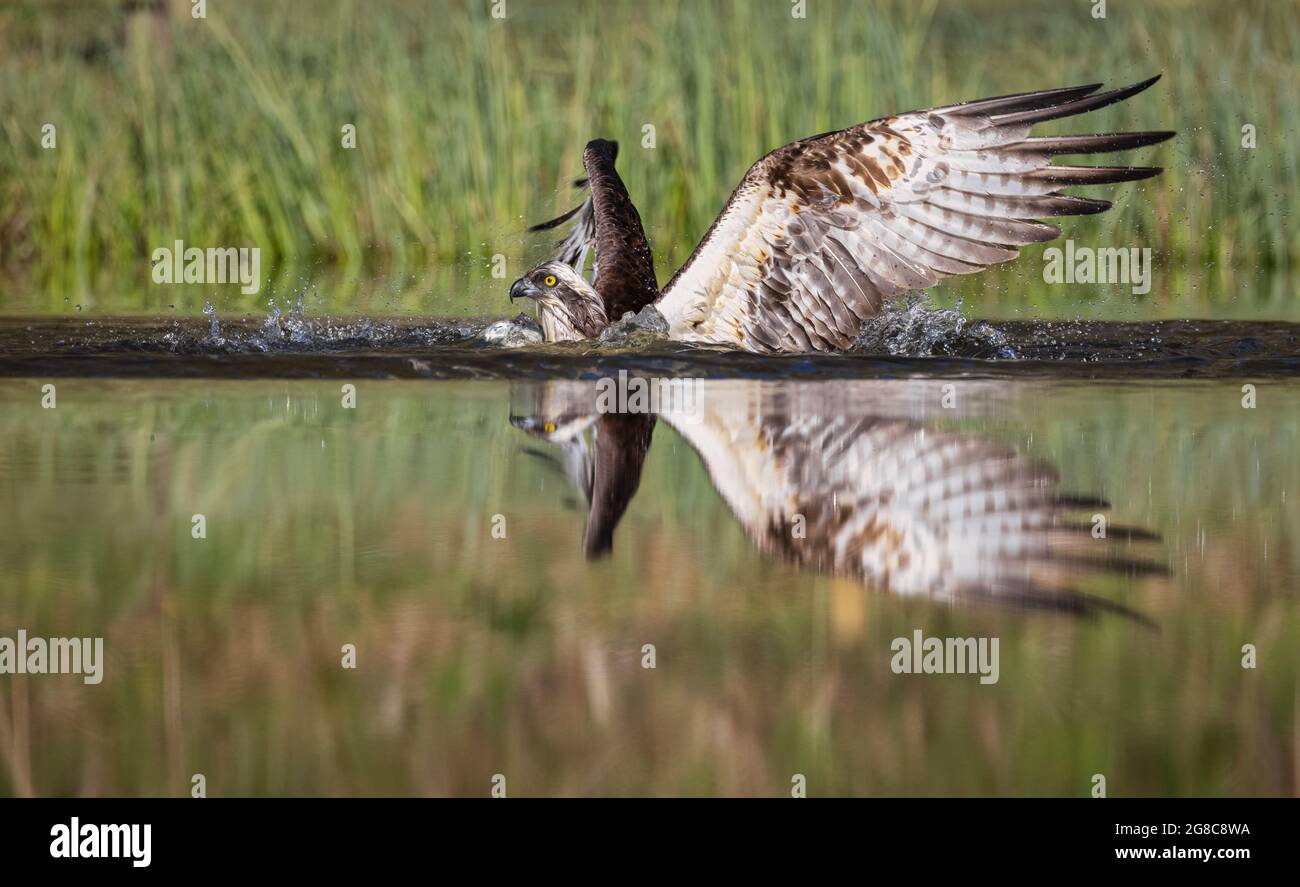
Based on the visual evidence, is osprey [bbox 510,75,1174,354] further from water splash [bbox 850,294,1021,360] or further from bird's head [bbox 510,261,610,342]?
bird's head [bbox 510,261,610,342]

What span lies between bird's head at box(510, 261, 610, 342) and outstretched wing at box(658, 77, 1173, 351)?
657 mm

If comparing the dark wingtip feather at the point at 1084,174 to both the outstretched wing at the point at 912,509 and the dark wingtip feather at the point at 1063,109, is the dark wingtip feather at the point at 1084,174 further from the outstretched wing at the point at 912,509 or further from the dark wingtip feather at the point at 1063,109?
the outstretched wing at the point at 912,509

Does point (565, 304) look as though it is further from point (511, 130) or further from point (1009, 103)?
point (511, 130)

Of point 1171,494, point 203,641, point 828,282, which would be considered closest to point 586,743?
point 203,641

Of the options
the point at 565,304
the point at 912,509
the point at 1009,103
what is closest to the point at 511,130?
the point at 565,304

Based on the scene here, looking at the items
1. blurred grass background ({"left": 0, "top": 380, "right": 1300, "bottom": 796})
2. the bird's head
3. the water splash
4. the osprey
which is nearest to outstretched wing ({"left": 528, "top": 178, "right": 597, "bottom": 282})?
the bird's head

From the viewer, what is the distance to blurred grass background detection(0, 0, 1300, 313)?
37.6 feet

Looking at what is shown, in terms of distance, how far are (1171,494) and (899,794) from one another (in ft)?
7.61

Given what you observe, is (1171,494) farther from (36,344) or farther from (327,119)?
(327,119)

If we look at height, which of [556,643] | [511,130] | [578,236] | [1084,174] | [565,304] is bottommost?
[556,643]

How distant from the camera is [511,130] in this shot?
11719 millimetres

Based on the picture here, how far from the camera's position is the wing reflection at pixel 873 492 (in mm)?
3994

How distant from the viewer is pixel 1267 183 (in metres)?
11.4

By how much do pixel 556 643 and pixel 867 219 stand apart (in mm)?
4199
